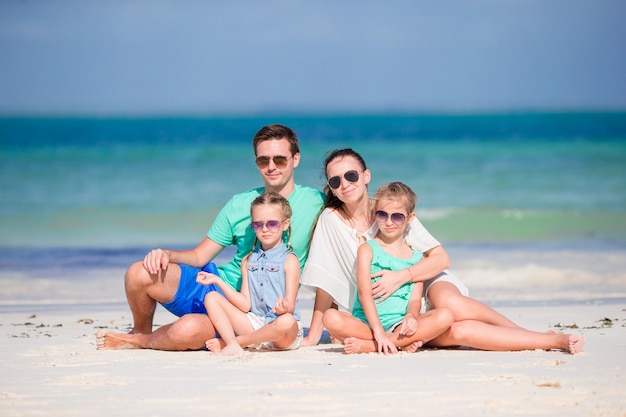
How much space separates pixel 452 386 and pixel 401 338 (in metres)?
0.82

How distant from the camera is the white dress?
5.11m

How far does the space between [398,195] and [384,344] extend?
2.66ft

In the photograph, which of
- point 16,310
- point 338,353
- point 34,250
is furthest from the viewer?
point 34,250

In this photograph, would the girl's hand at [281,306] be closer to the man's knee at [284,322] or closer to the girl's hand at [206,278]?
the man's knee at [284,322]

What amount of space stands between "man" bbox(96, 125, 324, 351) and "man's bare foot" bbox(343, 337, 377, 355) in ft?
2.29

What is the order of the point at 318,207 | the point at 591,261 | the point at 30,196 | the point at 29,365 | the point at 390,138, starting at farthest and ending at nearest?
the point at 390,138 → the point at 30,196 → the point at 591,261 → the point at 318,207 → the point at 29,365

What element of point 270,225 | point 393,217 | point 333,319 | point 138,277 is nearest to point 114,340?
point 138,277

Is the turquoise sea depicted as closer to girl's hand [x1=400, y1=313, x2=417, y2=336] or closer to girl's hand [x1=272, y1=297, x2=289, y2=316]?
girl's hand [x1=400, y1=313, x2=417, y2=336]

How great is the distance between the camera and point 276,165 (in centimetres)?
527

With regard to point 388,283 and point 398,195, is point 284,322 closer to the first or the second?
point 388,283

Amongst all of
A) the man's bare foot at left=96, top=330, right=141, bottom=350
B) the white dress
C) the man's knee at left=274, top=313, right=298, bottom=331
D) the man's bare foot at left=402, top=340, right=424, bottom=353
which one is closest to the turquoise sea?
the white dress

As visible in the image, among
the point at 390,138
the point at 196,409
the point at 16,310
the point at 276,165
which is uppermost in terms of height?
the point at 390,138

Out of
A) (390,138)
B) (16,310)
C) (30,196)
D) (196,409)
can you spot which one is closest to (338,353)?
(196,409)

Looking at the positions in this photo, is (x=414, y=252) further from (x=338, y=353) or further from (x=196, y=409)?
(x=196, y=409)
